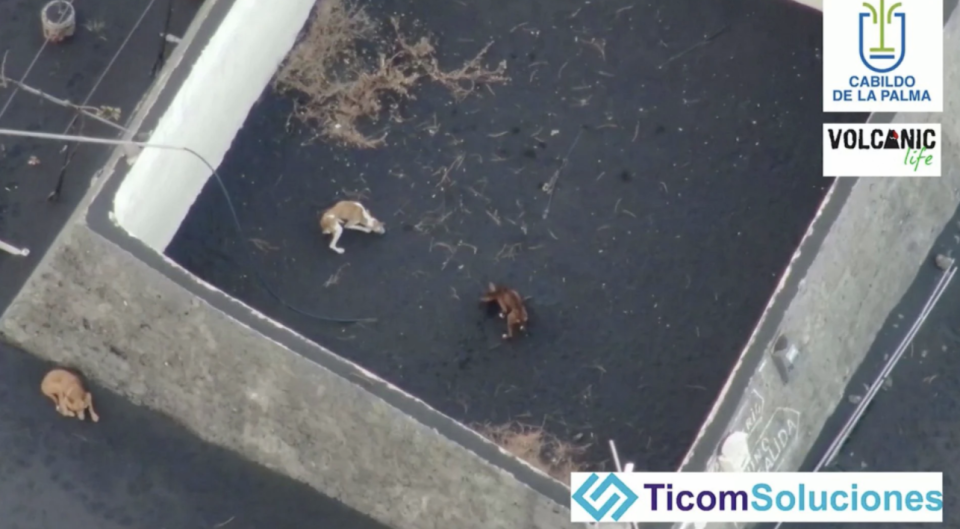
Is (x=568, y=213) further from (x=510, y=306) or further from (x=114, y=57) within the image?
(x=114, y=57)

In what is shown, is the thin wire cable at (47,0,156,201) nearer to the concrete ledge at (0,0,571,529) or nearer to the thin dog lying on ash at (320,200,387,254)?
the concrete ledge at (0,0,571,529)

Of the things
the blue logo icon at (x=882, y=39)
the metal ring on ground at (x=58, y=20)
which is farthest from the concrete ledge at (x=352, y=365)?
the metal ring on ground at (x=58, y=20)

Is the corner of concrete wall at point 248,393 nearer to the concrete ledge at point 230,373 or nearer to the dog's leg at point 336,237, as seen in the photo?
the concrete ledge at point 230,373

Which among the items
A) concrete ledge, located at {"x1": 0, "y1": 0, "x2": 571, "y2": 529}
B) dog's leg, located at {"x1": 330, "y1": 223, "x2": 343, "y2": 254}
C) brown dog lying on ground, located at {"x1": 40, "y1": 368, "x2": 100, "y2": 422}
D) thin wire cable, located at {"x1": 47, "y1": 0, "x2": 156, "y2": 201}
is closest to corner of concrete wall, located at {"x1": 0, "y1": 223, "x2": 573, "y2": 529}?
concrete ledge, located at {"x1": 0, "y1": 0, "x2": 571, "y2": 529}

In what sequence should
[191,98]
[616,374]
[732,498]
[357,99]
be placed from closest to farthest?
1. [732,498]
2. [191,98]
3. [616,374]
4. [357,99]

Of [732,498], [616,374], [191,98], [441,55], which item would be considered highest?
[441,55]

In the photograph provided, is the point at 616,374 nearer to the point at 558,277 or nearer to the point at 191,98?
the point at 558,277

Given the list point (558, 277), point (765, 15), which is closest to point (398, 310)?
point (558, 277)
